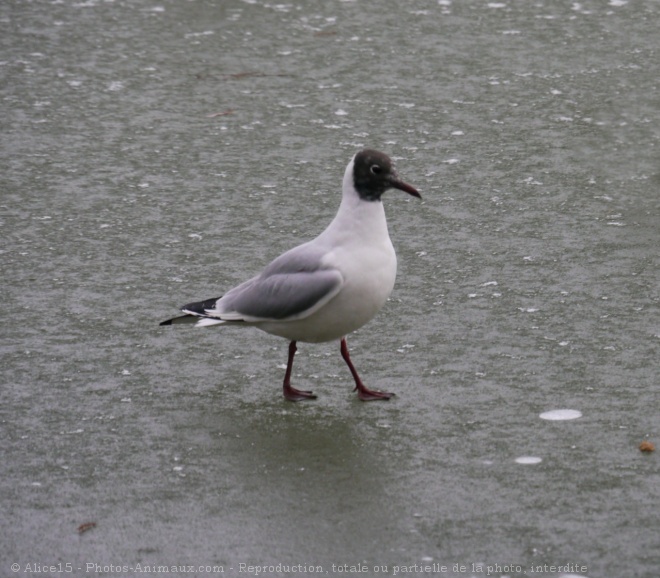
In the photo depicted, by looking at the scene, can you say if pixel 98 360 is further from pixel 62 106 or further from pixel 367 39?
pixel 367 39

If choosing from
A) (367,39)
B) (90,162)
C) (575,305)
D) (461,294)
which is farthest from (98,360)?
(367,39)

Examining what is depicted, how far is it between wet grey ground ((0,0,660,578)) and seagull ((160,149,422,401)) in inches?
8.4

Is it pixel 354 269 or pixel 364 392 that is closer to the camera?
pixel 354 269

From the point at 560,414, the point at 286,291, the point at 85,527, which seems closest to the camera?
the point at 85,527

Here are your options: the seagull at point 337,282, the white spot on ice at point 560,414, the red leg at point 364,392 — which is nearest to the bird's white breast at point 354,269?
the seagull at point 337,282

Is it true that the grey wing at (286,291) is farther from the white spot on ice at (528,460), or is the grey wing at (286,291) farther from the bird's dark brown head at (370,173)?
the white spot on ice at (528,460)

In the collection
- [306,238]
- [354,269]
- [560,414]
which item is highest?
[354,269]

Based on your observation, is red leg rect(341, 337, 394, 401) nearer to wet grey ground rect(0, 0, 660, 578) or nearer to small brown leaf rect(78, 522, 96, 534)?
wet grey ground rect(0, 0, 660, 578)

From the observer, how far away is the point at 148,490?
3.25 meters

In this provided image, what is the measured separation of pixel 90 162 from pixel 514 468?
3.30 m

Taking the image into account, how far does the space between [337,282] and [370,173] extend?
1.23 ft

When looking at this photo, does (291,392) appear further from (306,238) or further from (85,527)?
(306,238)

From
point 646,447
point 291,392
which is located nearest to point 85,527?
point 291,392

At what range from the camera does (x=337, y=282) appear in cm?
366
